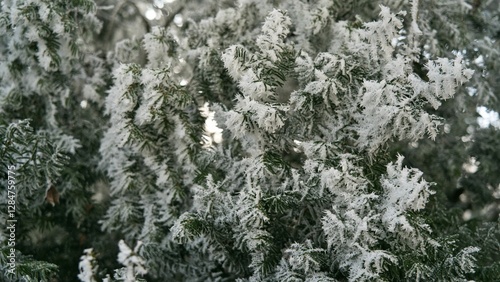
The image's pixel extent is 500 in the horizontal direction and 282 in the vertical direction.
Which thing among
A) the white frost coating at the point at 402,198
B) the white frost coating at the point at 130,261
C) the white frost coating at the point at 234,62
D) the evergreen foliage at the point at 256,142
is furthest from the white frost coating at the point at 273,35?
the white frost coating at the point at 130,261

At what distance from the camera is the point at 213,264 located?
4.12 m

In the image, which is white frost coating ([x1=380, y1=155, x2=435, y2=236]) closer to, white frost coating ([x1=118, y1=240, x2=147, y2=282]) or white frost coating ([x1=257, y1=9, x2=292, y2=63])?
white frost coating ([x1=257, y1=9, x2=292, y2=63])

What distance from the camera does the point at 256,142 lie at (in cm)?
348

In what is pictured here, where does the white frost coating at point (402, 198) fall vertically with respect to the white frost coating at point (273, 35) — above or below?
below

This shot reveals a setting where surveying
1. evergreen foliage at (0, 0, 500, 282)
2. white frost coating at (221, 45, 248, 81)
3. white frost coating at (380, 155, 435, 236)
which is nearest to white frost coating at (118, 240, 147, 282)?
evergreen foliage at (0, 0, 500, 282)

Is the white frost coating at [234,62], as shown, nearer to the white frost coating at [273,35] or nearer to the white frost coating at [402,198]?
the white frost coating at [273,35]

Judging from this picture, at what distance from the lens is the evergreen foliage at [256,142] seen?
3.13m

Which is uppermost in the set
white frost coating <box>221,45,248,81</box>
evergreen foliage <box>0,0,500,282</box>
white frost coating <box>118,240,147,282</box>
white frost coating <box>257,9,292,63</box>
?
white frost coating <box>257,9,292,63</box>

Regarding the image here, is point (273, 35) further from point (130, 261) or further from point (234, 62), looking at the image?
point (130, 261)

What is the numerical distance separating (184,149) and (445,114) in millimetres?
2379

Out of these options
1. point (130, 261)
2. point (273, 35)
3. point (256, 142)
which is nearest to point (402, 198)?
point (256, 142)

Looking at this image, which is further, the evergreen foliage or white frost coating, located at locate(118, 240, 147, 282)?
the evergreen foliage

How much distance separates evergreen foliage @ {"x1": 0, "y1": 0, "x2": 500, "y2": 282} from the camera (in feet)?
10.3

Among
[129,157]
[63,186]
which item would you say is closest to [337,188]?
[129,157]
